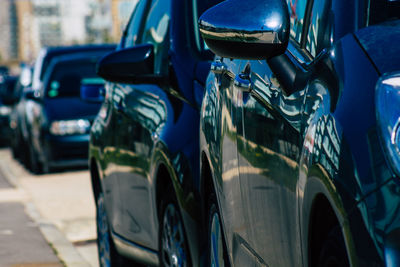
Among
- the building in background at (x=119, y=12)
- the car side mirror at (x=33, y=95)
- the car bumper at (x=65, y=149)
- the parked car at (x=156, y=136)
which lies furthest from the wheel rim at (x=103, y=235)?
the building in background at (x=119, y=12)

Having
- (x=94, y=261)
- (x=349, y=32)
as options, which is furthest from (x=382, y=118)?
(x=94, y=261)

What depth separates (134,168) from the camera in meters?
5.39

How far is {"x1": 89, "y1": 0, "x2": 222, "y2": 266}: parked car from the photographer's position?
471 centimetres

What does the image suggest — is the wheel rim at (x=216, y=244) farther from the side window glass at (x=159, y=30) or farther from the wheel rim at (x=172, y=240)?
the side window glass at (x=159, y=30)

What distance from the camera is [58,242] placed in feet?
28.3

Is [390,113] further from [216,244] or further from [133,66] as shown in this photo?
[133,66]

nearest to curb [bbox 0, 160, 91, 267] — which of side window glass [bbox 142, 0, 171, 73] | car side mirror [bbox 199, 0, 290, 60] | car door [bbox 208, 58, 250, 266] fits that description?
side window glass [bbox 142, 0, 171, 73]

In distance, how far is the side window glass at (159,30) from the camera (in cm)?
523

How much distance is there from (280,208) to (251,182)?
34 cm

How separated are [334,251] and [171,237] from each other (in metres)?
2.33

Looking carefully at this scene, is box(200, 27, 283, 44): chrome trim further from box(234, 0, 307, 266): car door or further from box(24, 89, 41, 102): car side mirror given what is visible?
box(24, 89, 41, 102): car side mirror

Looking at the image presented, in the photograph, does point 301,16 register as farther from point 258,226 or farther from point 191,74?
point 191,74

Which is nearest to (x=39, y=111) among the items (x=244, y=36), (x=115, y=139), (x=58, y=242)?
(x=58, y=242)

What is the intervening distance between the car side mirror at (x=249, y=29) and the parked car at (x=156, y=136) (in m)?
1.64
